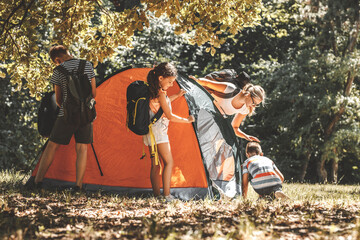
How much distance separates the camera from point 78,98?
4641 millimetres

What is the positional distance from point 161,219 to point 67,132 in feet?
6.69

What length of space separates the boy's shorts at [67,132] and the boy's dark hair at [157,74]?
888 millimetres

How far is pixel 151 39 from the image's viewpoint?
486 inches

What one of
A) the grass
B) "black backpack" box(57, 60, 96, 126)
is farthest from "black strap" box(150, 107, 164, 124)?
the grass

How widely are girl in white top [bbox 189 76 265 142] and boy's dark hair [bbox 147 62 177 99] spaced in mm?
921

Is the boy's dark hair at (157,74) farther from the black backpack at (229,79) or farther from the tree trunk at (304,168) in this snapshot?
the tree trunk at (304,168)

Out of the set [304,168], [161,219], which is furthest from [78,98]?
[304,168]

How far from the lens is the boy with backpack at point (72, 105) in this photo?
183 inches

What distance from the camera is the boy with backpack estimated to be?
183 inches

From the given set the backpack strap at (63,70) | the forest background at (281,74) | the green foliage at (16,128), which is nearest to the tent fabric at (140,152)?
the backpack strap at (63,70)

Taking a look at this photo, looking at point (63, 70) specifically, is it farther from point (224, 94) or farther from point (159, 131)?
point (224, 94)

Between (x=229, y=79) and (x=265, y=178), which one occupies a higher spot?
(x=229, y=79)

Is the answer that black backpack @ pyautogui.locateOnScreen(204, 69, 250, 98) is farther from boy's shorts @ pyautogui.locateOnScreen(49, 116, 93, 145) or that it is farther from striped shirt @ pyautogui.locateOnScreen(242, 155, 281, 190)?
boy's shorts @ pyautogui.locateOnScreen(49, 116, 93, 145)

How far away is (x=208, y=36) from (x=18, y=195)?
3.07 metres
